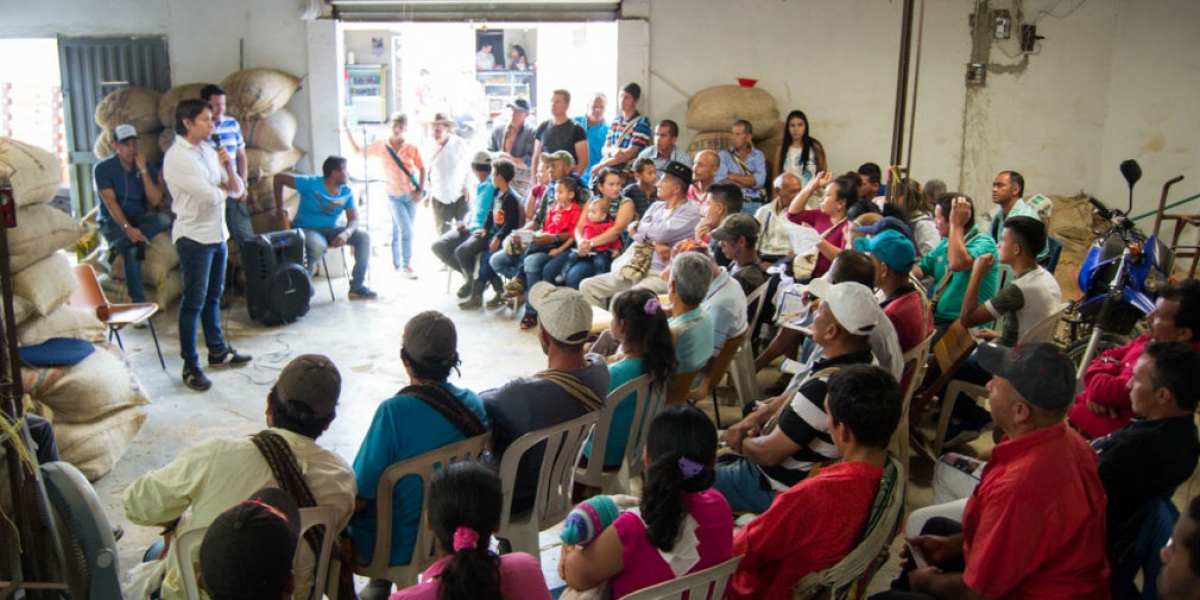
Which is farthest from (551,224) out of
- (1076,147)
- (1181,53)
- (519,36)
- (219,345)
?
(1181,53)

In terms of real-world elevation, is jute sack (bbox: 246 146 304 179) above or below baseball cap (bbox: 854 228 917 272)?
above

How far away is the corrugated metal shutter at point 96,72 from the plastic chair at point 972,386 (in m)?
7.17

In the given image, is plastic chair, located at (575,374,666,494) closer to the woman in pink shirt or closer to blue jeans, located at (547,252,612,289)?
the woman in pink shirt

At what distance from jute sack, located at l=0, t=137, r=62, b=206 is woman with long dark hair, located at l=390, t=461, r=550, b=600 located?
3111 millimetres

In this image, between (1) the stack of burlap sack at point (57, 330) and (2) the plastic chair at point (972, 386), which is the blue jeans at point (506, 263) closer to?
(1) the stack of burlap sack at point (57, 330)

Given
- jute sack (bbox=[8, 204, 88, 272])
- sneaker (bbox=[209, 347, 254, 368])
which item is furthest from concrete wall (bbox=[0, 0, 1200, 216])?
jute sack (bbox=[8, 204, 88, 272])

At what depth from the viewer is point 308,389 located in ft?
7.70

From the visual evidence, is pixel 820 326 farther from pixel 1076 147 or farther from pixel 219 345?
pixel 1076 147

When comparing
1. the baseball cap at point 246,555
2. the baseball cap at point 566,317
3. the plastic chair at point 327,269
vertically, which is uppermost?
the baseball cap at point 566,317

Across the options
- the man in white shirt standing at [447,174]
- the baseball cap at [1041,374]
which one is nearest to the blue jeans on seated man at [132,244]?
the man in white shirt standing at [447,174]

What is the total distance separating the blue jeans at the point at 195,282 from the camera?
17.0 ft

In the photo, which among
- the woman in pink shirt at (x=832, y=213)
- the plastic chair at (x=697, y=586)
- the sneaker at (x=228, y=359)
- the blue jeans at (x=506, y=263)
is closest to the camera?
the plastic chair at (x=697, y=586)

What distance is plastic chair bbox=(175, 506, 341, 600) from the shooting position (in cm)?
203

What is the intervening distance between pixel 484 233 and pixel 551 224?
0.71 metres
